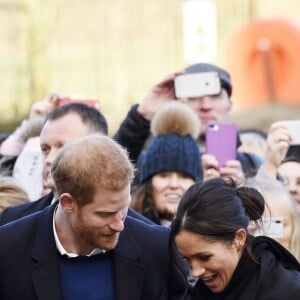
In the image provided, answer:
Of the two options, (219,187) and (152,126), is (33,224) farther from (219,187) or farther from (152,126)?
(152,126)

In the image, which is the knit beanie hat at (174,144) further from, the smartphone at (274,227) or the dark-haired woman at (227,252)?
the dark-haired woman at (227,252)

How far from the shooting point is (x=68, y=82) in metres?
15.1

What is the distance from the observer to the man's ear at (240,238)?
3.62 metres

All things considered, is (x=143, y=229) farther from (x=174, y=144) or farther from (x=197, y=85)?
(x=197, y=85)

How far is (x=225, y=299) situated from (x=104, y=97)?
1153cm

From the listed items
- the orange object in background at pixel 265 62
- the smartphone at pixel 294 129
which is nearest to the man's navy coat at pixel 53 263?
the smartphone at pixel 294 129

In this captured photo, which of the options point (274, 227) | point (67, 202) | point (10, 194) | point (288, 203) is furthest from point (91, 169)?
point (10, 194)

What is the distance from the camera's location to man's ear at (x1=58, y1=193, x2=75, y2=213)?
11.6ft

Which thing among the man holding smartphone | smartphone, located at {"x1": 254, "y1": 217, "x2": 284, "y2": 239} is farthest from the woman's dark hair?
the man holding smartphone

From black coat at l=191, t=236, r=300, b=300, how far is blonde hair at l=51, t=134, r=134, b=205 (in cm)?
46

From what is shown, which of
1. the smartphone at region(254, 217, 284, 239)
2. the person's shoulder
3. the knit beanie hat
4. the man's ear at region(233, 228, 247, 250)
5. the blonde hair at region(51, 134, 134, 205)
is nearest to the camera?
the blonde hair at region(51, 134, 134, 205)

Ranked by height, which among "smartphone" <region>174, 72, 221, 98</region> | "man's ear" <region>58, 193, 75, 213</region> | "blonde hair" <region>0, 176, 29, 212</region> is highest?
"smartphone" <region>174, 72, 221, 98</region>

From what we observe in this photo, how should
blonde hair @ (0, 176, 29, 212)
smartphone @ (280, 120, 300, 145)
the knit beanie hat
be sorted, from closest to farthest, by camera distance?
1. blonde hair @ (0, 176, 29, 212)
2. smartphone @ (280, 120, 300, 145)
3. the knit beanie hat

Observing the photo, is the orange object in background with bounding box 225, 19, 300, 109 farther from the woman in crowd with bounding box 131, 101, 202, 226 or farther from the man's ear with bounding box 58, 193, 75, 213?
the man's ear with bounding box 58, 193, 75, 213
